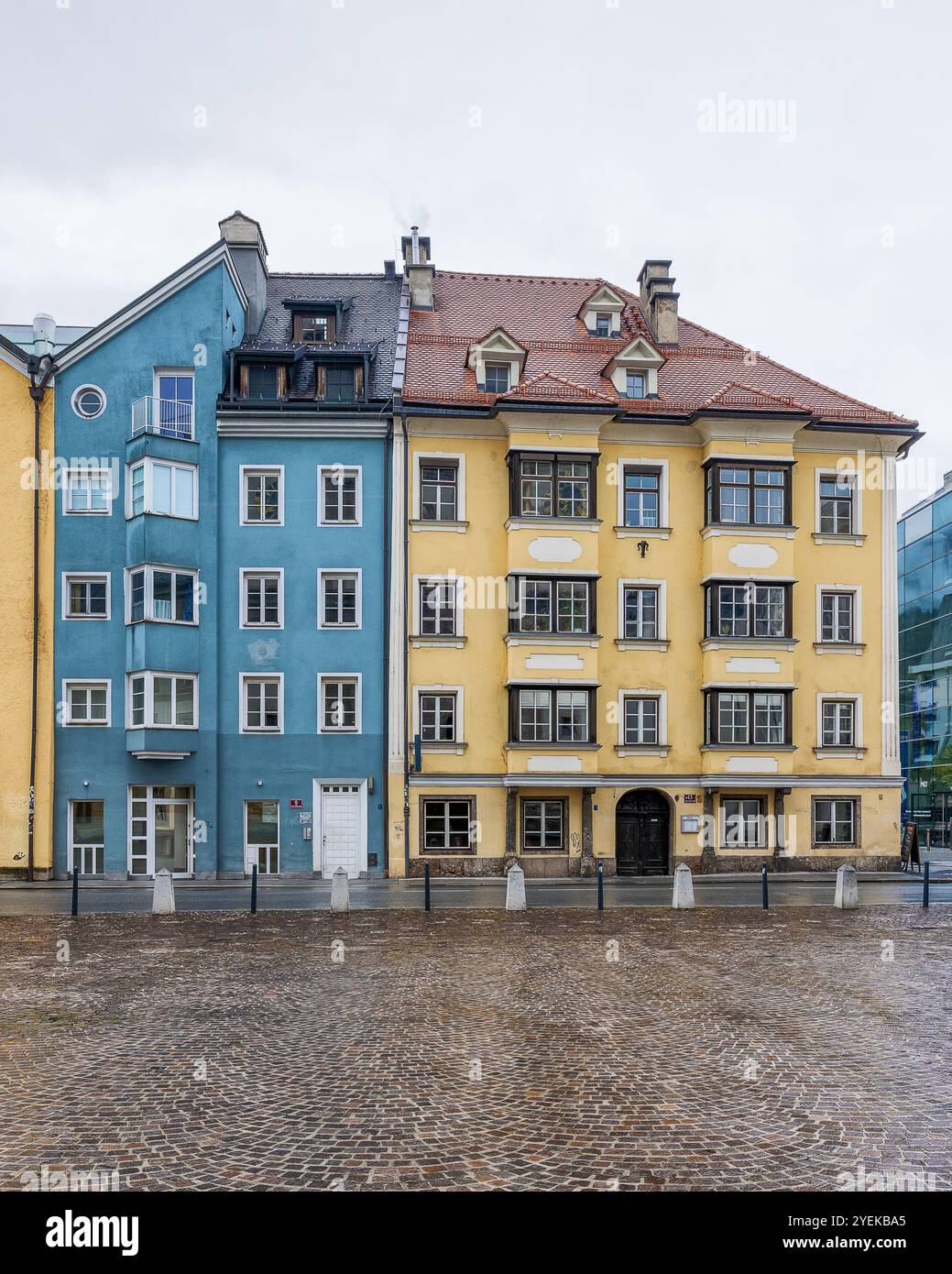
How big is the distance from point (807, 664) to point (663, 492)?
660cm

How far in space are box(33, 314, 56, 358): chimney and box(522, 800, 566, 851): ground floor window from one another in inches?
734

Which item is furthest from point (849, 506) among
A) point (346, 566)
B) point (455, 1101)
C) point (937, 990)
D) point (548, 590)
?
point (455, 1101)

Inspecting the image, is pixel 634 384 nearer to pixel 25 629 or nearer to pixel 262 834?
pixel 262 834

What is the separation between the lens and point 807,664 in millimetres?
31594

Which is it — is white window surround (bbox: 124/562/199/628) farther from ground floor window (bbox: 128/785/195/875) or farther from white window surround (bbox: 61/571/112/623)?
ground floor window (bbox: 128/785/195/875)

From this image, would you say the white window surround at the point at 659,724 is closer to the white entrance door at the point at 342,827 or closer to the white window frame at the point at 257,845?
the white entrance door at the point at 342,827

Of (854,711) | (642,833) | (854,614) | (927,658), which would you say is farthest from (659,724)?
(927,658)

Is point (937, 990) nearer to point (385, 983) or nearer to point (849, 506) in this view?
point (385, 983)

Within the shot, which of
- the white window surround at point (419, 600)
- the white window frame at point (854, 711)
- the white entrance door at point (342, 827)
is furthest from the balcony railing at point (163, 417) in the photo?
the white window frame at point (854, 711)

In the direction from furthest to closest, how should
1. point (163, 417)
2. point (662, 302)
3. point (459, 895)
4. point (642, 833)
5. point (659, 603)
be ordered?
point (662, 302), point (659, 603), point (642, 833), point (163, 417), point (459, 895)

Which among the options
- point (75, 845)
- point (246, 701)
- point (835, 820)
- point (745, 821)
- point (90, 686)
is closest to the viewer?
point (75, 845)

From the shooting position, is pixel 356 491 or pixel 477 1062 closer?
pixel 477 1062

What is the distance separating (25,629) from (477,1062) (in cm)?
2453

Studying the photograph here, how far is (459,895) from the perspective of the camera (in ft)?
81.1
